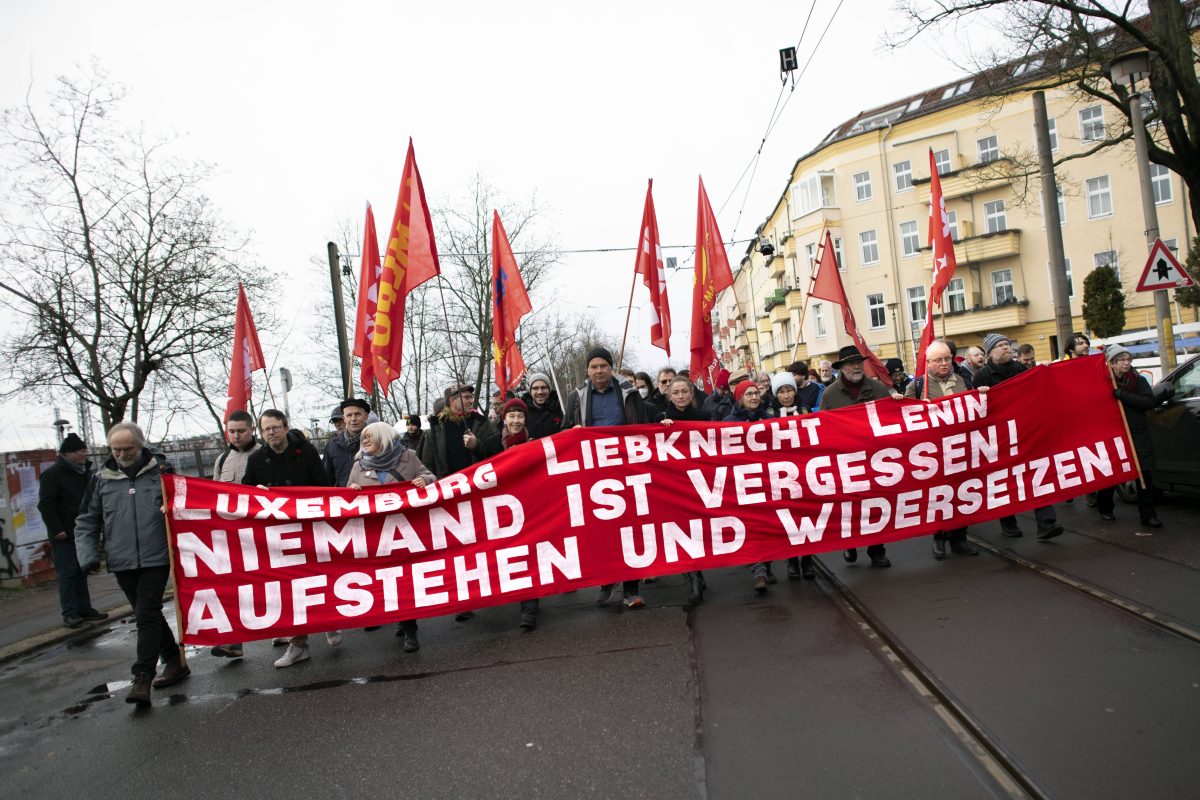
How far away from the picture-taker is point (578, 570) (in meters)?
6.09

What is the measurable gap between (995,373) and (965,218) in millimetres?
38310

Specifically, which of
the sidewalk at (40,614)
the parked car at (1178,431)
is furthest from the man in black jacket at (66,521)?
the parked car at (1178,431)

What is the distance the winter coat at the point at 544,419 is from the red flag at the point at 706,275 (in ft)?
10.3

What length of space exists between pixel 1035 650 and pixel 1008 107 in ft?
139

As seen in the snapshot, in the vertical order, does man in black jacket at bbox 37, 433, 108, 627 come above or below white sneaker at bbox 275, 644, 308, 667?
above

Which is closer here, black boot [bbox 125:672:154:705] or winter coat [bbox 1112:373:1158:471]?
black boot [bbox 125:672:154:705]

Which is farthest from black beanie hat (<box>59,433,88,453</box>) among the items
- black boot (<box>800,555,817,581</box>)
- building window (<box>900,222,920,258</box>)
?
building window (<box>900,222,920,258</box>)

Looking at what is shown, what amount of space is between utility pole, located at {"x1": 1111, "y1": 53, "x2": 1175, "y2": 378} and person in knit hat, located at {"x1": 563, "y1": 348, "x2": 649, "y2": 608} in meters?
9.03

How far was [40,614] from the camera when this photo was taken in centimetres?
944

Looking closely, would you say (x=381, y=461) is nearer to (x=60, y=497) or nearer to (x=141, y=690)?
(x=141, y=690)

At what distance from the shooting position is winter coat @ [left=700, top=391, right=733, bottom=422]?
8.16m

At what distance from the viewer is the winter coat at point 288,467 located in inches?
247

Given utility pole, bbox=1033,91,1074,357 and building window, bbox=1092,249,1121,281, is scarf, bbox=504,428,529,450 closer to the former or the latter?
utility pole, bbox=1033,91,1074,357

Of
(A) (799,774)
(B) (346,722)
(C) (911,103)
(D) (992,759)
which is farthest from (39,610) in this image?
(C) (911,103)
